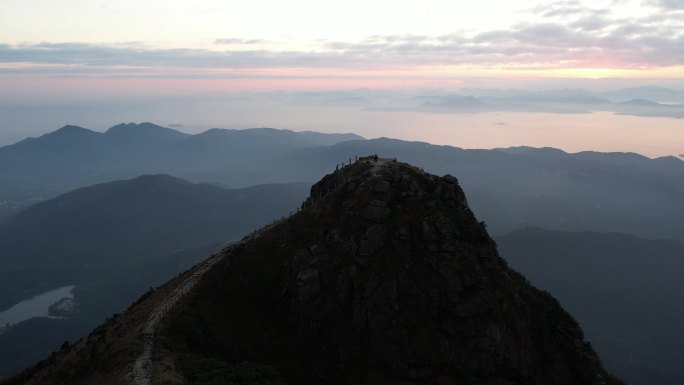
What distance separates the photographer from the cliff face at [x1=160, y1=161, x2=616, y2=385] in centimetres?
5206

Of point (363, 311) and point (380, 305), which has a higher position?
point (380, 305)

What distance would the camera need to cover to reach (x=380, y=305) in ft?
180

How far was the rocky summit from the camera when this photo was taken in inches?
1980

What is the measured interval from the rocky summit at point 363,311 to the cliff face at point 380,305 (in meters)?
0.14

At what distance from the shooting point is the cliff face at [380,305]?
5206 centimetres

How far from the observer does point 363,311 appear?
54.7m

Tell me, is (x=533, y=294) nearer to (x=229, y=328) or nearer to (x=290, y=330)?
(x=290, y=330)

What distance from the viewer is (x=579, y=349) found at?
64.7 meters

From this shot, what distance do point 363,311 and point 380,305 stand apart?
2101 mm

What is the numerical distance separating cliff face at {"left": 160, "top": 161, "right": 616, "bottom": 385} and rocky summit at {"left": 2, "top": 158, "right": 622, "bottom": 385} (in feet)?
0.46

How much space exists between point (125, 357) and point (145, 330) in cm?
489

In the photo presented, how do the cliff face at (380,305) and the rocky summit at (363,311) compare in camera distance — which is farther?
the cliff face at (380,305)

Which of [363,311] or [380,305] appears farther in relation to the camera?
[380,305]

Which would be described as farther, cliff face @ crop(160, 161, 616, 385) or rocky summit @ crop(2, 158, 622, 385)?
cliff face @ crop(160, 161, 616, 385)
